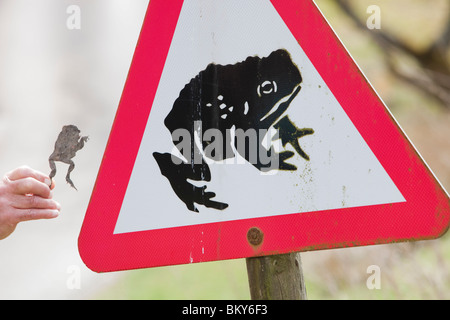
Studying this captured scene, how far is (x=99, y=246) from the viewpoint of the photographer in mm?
1635

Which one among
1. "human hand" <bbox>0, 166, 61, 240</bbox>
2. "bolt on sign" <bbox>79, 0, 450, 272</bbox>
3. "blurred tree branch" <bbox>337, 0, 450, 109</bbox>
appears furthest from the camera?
"blurred tree branch" <bbox>337, 0, 450, 109</bbox>

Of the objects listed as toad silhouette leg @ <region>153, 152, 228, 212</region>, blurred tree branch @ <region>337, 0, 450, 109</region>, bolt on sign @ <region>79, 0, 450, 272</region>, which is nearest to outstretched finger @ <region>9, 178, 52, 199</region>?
bolt on sign @ <region>79, 0, 450, 272</region>

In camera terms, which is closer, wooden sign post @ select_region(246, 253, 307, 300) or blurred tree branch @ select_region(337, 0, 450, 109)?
wooden sign post @ select_region(246, 253, 307, 300)

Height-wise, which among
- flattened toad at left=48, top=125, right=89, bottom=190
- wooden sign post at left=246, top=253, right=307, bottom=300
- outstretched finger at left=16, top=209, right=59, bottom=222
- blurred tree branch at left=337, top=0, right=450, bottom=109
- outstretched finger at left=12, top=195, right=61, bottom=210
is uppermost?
blurred tree branch at left=337, top=0, right=450, bottom=109

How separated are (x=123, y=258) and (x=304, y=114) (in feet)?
2.10

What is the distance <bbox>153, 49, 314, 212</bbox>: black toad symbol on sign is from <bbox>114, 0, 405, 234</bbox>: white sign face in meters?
0.01

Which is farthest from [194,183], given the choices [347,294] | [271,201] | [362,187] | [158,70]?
[347,294]

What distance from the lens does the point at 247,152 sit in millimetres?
1512

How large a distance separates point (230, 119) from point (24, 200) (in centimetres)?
59

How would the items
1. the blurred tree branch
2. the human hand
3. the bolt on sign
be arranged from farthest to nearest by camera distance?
the blurred tree branch, the human hand, the bolt on sign

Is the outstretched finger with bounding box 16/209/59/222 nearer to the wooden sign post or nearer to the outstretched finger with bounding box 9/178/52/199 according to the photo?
the outstretched finger with bounding box 9/178/52/199

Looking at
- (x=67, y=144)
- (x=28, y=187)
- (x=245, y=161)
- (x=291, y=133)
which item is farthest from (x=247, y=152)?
(x=28, y=187)

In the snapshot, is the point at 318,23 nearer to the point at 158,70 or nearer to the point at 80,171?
the point at 158,70

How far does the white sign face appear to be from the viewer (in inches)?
56.8
